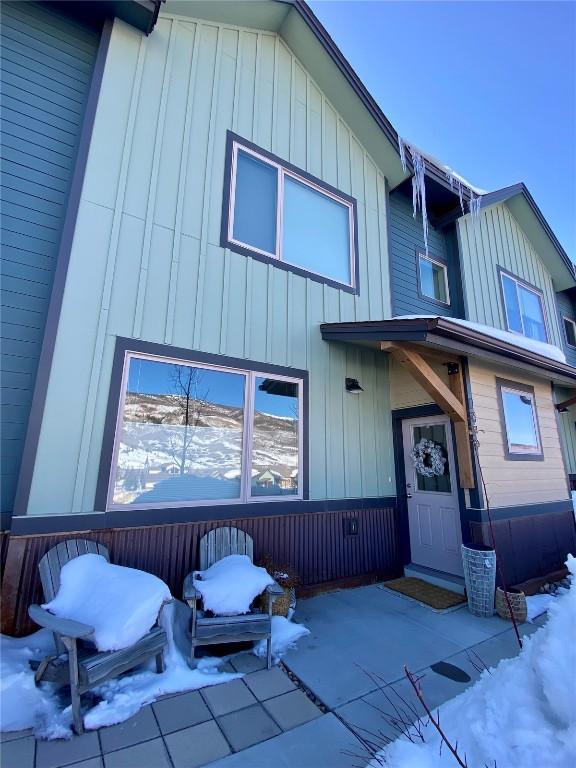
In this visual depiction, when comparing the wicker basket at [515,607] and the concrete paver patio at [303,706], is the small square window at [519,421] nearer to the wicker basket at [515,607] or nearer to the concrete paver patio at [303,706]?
the wicker basket at [515,607]

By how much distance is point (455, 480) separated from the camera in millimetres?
4746

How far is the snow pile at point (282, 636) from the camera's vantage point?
304 cm

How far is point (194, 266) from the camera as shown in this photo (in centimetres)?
407

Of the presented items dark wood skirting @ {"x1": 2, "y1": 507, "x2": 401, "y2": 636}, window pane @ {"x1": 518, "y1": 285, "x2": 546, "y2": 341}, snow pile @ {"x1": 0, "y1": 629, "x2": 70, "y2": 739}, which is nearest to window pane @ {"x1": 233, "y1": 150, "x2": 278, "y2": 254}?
dark wood skirting @ {"x1": 2, "y1": 507, "x2": 401, "y2": 636}

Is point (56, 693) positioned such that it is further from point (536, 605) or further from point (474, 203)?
point (474, 203)

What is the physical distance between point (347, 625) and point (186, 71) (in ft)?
20.8

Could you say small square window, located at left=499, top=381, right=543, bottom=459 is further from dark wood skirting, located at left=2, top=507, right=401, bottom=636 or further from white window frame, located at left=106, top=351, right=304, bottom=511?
white window frame, located at left=106, top=351, right=304, bottom=511

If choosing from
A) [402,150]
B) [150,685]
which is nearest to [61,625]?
[150,685]

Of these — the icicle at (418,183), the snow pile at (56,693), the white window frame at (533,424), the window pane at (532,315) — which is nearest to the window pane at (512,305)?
the window pane at (532,315)

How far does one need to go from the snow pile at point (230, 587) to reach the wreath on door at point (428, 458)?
2819 mm

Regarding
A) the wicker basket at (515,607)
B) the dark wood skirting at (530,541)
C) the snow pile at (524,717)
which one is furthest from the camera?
the dark wood skirting at (530,541)

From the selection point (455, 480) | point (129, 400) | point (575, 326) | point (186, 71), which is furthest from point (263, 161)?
point (575, 326)

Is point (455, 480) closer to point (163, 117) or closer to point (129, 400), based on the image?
point (129, 400)

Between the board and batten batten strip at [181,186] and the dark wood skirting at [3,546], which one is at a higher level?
the board and batten batten strip at [181,186]
